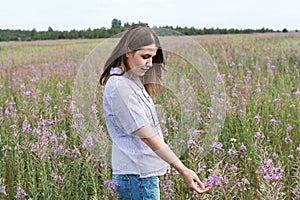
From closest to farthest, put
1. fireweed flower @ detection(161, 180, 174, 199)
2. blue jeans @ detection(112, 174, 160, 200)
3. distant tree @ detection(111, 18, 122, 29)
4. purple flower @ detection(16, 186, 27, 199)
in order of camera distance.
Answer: blue jeans @ detection(112, 174, 160, 200) < fireweed flower @ detection(161, 180, 174, 199) < purple flower @ detection(16, 186, 27, 199) < distant tree @ detection(111, 18, 122, 29)

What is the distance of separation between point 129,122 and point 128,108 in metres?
0.07

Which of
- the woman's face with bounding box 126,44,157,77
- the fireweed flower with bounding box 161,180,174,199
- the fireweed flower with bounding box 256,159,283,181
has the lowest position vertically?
the fireweed flower with bounding box 161,180,174,199

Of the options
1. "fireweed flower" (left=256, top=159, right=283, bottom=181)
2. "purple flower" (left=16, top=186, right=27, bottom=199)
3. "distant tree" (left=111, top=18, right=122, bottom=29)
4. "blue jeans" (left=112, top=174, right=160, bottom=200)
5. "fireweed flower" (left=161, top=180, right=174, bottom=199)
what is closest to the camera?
"blue jeans" (left=112, top=174, right=160, bottom=200)

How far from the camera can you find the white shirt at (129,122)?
195cm

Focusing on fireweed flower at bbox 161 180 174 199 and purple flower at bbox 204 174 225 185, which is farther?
fireweed flower at bbox 161 180 174 199

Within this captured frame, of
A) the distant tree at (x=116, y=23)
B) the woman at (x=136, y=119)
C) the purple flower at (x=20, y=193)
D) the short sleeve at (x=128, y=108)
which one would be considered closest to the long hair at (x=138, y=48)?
the woman at (x=136, y=119)

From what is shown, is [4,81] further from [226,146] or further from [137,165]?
[137,165]

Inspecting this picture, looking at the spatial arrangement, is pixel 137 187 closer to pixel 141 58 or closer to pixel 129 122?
pixel 129 122

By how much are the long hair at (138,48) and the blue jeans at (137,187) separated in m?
0.48

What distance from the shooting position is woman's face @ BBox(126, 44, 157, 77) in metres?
2.04

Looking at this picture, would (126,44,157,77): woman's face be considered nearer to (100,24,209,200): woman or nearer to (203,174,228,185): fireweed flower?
(100,24,209,200): woman

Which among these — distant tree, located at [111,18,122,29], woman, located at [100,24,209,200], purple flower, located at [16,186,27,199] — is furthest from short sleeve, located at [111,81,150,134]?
purple flower, located at [16,186,27,199]

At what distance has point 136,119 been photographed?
6.34 feet

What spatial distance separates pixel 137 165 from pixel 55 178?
1190 mm
